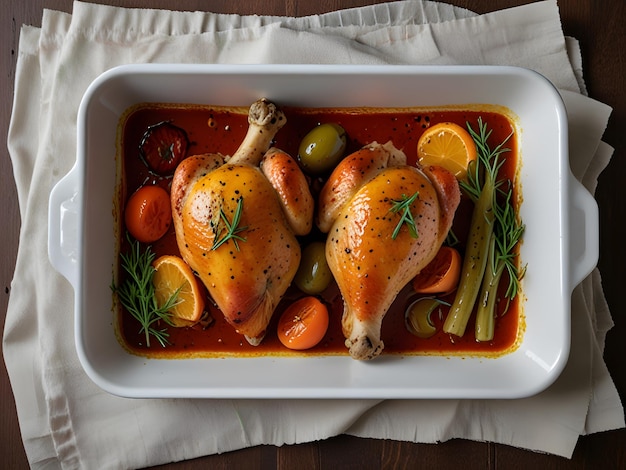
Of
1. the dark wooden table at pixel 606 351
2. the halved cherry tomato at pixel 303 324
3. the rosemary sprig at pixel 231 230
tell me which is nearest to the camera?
the rosemary sprig at pixel 231 230

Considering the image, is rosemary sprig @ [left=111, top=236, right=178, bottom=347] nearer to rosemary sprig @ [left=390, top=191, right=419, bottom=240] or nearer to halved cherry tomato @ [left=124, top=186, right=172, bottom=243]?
halved cherry tomato @ [left=124, top=186, right=172, bottom=243]

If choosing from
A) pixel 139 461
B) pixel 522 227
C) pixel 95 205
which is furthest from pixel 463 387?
pixel 95 205

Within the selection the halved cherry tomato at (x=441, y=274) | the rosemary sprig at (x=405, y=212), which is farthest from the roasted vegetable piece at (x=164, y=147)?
the halved cherry tomato at (x=441, y=274)

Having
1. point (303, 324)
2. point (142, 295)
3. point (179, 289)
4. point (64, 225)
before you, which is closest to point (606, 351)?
point (303, 324)

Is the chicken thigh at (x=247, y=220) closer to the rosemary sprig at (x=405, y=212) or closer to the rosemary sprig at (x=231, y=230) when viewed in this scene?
the rosemary sprig at (x=231, y=230)

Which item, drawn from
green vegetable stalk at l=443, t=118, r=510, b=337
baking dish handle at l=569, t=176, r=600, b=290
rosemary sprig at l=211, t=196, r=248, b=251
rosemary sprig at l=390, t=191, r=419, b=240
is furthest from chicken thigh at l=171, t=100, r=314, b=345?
baking dish handle at l=569, t=176, r=600, b=290

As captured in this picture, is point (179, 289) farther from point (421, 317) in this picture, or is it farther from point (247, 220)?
point (421, 317)
